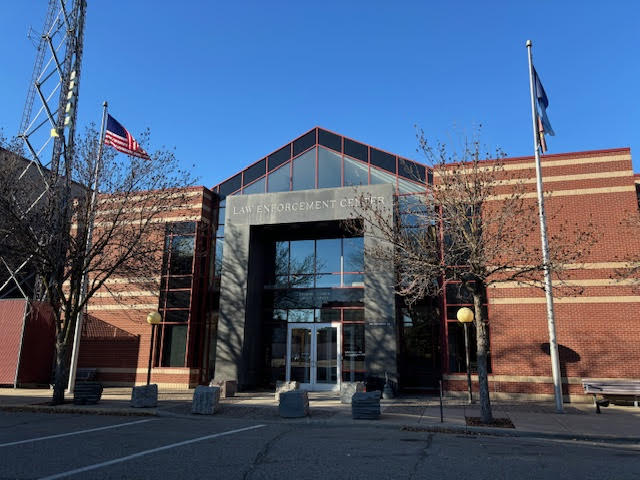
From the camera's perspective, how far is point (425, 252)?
487 inches

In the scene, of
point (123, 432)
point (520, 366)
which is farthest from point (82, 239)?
point (520, 366)

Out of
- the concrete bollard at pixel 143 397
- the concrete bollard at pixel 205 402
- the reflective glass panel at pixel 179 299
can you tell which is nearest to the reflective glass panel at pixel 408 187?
the reflective glass panel at pixel 179 299

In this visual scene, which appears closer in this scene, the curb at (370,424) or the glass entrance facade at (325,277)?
the curb at (370,424)

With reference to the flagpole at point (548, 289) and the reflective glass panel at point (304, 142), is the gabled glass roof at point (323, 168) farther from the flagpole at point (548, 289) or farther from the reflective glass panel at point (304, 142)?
the flagpole at point (548, 289)

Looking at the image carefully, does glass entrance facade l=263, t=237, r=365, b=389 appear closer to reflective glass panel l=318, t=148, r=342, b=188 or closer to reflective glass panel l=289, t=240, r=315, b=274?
reflective glass panel l=289, t=240, r=315, b=274

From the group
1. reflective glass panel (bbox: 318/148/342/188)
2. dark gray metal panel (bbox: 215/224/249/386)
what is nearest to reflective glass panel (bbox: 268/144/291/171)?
reflective glass panel (bbox: 318/148/342/188)

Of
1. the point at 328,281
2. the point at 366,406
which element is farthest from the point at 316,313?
the point at 366,406

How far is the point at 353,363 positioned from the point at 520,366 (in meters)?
6.03

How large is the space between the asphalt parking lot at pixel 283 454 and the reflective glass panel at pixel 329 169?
11.6 metres

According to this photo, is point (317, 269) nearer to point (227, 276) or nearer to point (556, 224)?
point (227, 276)

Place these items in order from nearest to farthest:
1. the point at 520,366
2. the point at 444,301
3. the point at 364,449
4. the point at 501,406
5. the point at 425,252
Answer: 1. the point at 364,449
2. the point at 425,252
3. the point at 501,406
4. the point at 520,366
5. the point at 444,301

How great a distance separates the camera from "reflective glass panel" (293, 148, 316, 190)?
68.1 ft

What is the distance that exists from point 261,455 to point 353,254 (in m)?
12.7

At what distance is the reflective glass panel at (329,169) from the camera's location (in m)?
20.5
